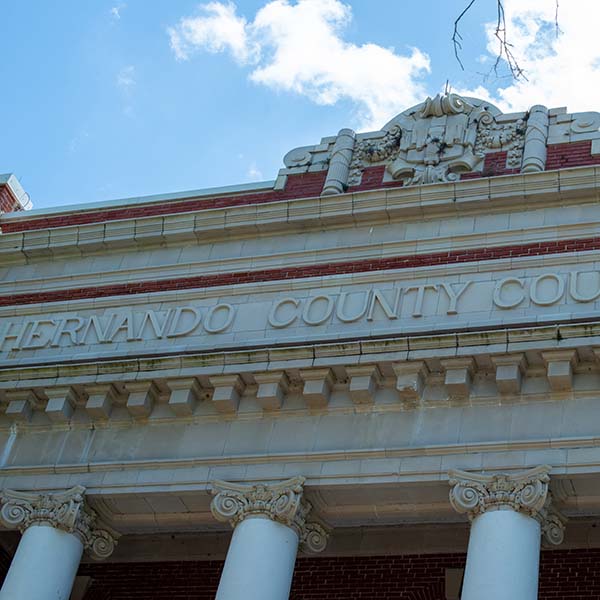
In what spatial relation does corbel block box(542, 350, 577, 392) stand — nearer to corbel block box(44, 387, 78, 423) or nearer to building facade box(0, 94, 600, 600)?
building facade box(0, 94, 600, 600)

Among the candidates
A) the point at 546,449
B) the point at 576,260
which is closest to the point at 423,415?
the point at 546,449

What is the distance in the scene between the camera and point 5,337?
20062mm

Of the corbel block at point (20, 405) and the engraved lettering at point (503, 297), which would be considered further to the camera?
the corbel block at point (20, 405)

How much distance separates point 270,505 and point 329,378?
1813 mm

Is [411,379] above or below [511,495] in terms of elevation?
above

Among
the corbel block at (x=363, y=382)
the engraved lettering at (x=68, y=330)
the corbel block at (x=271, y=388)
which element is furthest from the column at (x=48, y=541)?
the corbel block at (x=363, y=382)

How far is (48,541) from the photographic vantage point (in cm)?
1698

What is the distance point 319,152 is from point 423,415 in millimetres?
6264

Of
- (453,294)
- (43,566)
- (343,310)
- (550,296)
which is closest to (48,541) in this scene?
(43,566)

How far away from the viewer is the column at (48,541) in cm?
1666

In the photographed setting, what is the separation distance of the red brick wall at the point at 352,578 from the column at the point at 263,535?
2061mm

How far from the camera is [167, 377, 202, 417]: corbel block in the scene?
17344 mm

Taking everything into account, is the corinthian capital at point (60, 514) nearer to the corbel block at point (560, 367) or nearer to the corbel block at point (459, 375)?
the corbel block at point (459, 375)

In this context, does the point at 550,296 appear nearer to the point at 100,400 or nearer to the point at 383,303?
the point at 383,303
